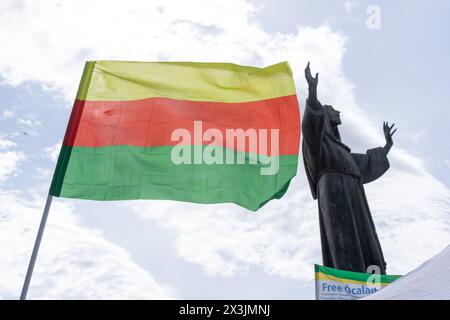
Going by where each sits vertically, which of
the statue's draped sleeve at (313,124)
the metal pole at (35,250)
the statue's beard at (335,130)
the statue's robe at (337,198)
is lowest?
the metal pole at (35,250)

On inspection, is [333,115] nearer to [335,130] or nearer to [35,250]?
[335,130]

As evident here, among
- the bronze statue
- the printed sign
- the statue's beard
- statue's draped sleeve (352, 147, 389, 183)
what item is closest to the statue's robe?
the bronze statue

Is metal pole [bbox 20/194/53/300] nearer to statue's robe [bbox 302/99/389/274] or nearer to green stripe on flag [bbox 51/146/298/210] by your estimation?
green stripe on flag [bbox 51/146/298/210]

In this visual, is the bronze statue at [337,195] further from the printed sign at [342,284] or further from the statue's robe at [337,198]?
the printed sign at [342,284]

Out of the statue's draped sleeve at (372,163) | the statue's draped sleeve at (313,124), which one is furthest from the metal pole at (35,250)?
the statue's draped sleeve at (372,163)

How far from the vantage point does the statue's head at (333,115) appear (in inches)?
482

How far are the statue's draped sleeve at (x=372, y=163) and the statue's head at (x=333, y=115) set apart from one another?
0.74 m

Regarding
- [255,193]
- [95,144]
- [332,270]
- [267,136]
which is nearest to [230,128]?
[267,136]

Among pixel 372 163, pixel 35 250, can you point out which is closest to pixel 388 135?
pixel 372 163

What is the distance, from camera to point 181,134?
1077 centimetres

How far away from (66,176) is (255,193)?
3.25 metres
